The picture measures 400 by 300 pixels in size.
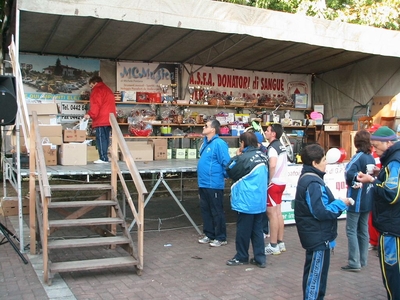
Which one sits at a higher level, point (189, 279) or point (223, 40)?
point (223, 40)

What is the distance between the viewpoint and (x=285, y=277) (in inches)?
212

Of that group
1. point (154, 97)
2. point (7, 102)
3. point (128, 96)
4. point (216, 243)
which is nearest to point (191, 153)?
point (154, 97)

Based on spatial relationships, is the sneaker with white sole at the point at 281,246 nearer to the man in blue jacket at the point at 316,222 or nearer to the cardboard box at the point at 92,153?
the man in blue jacket at the point at 316,222

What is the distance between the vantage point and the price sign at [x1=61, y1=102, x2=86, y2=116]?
1018 cm

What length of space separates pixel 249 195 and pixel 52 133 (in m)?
3.88

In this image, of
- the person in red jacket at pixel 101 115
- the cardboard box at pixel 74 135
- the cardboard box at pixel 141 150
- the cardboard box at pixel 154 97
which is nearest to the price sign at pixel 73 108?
the cardboard box at pixel 154 97

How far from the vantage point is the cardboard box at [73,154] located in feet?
24.7

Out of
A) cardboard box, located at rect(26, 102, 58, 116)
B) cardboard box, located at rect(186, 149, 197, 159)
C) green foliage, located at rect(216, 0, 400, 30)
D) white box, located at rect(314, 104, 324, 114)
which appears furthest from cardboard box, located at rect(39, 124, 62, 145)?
white box, located at rect(314, 104, 324, 114)

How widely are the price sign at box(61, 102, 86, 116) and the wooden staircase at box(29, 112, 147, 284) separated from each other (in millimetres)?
3687

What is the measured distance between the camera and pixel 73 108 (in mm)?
10289

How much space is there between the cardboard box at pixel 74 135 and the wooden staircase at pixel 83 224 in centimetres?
145

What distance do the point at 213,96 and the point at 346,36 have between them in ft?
14.1

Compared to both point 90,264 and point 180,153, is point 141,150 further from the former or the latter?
point 90,264

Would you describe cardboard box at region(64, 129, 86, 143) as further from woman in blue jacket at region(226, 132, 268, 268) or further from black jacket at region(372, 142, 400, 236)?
black jacket at region(372, 142, 400, 236)
